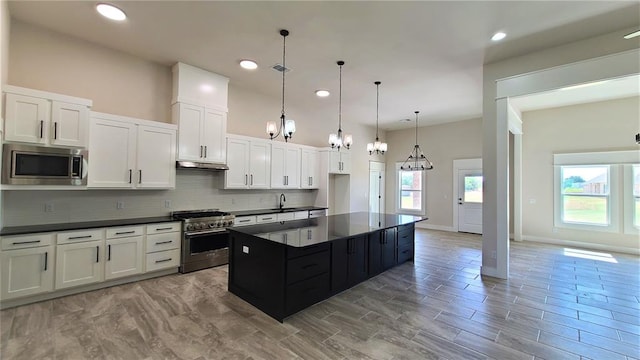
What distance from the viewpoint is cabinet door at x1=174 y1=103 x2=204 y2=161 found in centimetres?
434

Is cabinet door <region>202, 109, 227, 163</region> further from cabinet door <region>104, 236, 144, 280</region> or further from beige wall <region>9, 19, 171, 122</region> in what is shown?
cabinet door <region>104, 236, 144, 280</region>

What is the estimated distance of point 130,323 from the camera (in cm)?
273

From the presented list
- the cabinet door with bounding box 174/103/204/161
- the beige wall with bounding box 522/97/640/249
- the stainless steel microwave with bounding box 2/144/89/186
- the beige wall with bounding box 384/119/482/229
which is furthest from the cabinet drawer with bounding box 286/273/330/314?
the beige wall with bounding box 522/97/640/249

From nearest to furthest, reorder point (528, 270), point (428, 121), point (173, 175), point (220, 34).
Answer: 1. point (220, 34)
2. point (173, 175)
3. point (528, 270)
4. point (428, 121)

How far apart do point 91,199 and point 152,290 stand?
62.0 inches

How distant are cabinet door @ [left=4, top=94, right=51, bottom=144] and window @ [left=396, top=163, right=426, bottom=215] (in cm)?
860

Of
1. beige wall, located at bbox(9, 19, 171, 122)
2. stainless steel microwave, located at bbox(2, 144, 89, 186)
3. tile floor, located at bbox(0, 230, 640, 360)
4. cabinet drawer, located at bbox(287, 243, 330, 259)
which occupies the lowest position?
tile floor, located at bbox(0, 230, 640, 360)

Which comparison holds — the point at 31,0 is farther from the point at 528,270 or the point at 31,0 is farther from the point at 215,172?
the point at 528,270

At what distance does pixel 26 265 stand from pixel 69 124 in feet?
5.55

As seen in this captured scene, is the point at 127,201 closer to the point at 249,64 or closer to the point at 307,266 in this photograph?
the point at 249,64

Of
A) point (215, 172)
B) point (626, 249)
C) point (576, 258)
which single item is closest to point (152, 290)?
point (215, 172)

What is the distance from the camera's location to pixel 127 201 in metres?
4.09

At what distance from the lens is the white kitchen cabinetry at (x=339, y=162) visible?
22.3 ft

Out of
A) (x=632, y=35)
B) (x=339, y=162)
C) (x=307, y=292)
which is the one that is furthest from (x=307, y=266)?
(x=632, y=35)
